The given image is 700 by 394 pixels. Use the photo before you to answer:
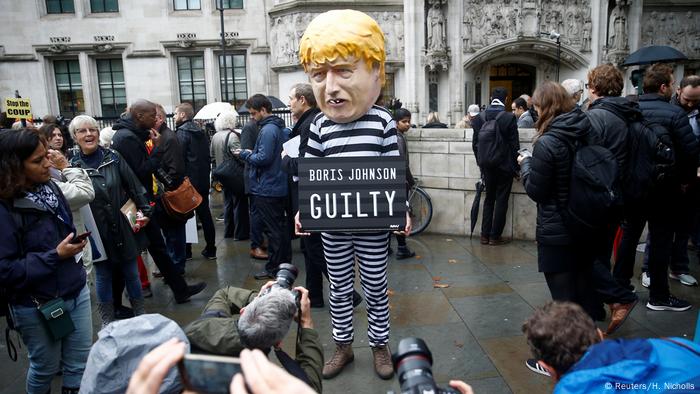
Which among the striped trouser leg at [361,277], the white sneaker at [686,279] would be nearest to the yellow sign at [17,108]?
the striped trouser leg at [361,277]

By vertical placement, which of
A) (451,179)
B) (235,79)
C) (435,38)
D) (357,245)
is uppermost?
(435,38)

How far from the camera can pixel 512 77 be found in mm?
22438

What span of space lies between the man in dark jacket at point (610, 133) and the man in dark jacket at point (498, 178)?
7.69ft

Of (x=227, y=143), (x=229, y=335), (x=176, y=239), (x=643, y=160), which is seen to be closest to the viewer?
(x=229, y=335)

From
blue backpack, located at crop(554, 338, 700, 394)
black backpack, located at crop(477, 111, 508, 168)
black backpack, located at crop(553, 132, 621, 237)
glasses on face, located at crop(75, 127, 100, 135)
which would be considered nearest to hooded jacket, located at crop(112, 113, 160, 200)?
glasses on face, located at crop(75, 127, 100, 135)

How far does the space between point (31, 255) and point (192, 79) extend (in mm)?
21122

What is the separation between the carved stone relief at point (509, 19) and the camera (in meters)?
20.0

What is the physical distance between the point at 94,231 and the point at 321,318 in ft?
6.83

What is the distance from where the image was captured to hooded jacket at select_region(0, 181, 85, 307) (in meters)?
2.56

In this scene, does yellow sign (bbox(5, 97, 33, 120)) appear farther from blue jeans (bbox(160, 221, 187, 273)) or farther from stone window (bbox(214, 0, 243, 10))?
Result: stone window (bbox(214, 0, 243, 10))

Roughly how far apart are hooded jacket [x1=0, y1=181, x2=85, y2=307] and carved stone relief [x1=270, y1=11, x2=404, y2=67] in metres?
18.0

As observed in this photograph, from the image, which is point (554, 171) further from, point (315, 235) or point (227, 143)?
point (227, 143)

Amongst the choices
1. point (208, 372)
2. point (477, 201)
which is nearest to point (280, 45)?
point (477, 201)

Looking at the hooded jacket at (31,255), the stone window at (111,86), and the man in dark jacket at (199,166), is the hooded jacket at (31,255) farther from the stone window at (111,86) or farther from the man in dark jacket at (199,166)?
the stone window at (111,86)
